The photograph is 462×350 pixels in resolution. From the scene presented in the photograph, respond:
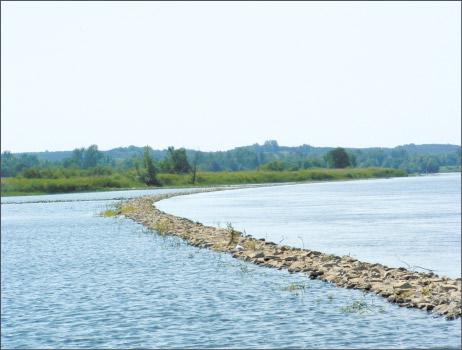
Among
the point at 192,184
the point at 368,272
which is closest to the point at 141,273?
the point at 368,272

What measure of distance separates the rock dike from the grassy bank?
9815cm

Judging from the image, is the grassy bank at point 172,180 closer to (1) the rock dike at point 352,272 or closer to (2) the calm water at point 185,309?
(1) the rock dike at point 352,272

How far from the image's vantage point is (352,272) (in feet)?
78.0

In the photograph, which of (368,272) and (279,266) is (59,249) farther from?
(368,272)

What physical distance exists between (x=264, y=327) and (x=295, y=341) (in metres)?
1.54

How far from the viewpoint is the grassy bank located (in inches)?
5308

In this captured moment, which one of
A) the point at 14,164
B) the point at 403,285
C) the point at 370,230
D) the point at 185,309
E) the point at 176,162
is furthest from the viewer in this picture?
the point at 14,164

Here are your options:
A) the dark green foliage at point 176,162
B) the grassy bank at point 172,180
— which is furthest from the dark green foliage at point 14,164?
the dark green foliage at point 176,162

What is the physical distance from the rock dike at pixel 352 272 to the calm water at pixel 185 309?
1.54ft

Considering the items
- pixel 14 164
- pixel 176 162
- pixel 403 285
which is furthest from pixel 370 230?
pixel 14 164

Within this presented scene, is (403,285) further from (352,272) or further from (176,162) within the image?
(176,162)

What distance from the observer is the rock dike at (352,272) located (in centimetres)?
1911

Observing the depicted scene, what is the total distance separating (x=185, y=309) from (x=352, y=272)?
5906mm

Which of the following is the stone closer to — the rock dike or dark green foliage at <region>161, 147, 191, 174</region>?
the rock dike
